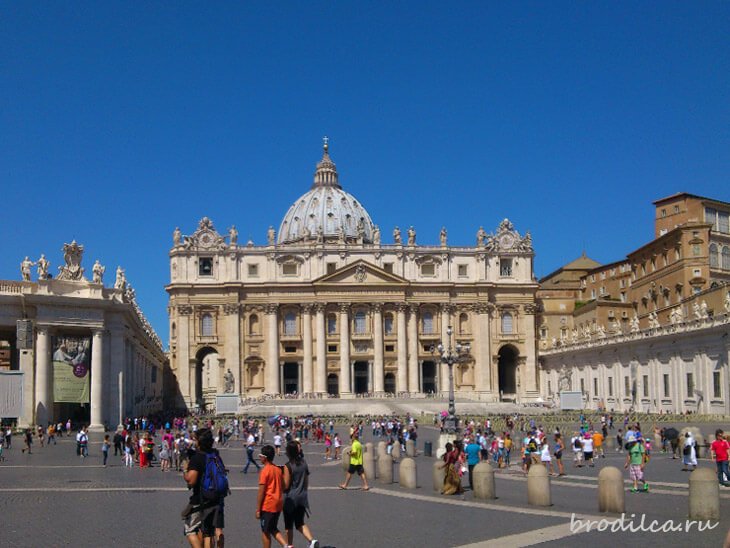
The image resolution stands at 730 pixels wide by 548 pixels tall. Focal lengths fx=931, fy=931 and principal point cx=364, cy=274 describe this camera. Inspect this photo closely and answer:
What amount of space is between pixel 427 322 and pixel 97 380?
5165 centimetres

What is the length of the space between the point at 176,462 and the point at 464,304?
63.8m

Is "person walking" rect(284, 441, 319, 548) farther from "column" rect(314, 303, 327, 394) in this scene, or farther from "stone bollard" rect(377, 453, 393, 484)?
"column" rect(314, 303, 327, 394)

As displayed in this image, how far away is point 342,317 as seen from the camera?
87.2 meters

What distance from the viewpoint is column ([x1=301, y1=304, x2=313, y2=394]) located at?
86.8 meters

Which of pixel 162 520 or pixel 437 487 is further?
pixel 437 487

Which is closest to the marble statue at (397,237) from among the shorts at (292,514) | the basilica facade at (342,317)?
the basilica facade at (342,317)

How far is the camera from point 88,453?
33.1m

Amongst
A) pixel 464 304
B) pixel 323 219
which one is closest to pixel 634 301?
pixel 464 304

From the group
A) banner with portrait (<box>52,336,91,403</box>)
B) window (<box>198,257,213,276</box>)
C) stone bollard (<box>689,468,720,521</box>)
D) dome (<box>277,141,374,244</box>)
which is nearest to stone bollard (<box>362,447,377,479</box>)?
stone bollard (<box>689,468,720,521</box>)

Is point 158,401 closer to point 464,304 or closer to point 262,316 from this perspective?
point 262,316

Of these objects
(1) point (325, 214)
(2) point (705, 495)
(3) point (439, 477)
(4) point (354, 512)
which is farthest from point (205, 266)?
(2) point (705, 495)

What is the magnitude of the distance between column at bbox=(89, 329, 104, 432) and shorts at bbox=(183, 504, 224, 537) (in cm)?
3263

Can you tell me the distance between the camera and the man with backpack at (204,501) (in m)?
10.2

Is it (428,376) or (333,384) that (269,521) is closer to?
(333,384)
